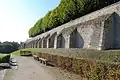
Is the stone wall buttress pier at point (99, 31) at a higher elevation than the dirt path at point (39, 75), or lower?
higher

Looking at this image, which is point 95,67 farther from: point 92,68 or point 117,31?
point 117,31

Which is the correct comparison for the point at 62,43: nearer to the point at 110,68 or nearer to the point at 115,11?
the point at 115,11

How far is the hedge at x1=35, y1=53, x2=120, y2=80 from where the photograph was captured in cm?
852

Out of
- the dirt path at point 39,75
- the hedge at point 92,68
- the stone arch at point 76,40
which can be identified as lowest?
the dirt path at point 39,75

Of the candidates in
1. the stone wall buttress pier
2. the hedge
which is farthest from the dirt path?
the stone wall buttress pier

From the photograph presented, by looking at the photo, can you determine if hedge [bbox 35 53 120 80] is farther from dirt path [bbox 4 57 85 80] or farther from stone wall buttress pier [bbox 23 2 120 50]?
stone wall buttress pier [bbox 23 2 120 50]

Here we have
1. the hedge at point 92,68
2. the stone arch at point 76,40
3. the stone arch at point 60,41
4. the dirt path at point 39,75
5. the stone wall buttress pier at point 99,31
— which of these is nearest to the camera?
the hedge at point 92,68

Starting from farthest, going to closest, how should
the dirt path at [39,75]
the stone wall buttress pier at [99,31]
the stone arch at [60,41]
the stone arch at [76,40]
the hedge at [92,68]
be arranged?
the stone arch at [60,41] → the stone arch at [76,40] → the stone wall buttress pier at [99,31] → the dirt path at [39,75] → the hedge at [92,68]

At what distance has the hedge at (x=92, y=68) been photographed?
27.9 ft

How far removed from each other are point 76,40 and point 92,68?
1256 centimetres

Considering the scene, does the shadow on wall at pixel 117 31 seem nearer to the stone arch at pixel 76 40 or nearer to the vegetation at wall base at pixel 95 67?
the vegetation at wall base at pixel 95 67

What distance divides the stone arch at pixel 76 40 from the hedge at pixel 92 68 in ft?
15.0

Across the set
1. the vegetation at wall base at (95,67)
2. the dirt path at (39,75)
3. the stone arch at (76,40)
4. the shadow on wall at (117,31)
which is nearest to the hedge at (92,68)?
the vegetation at wall base at (95,67)

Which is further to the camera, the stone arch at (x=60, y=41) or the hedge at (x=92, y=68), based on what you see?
the stone arch at (x=60, y=41)
